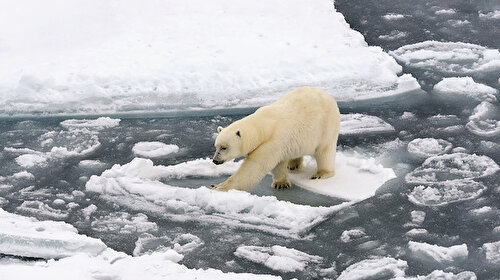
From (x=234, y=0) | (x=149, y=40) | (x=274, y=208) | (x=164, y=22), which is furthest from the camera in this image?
(x=234, y=0)

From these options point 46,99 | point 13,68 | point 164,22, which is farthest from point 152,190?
point 164,22

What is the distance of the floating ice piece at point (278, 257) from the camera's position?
6309 mm

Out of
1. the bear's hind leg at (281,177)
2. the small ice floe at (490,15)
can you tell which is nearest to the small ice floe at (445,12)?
the small ice floe at (490,15)

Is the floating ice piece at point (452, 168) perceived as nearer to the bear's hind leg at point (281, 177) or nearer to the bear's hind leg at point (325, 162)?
the bear's hind leg at point (325, 162)

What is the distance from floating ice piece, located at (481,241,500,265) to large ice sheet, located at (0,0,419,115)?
147 inches

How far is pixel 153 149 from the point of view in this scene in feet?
28.4

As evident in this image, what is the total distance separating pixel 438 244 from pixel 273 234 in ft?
4.18

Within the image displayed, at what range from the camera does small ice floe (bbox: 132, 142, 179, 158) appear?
27.9 feet

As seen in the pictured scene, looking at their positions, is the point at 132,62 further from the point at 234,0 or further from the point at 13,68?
the point at 234,0

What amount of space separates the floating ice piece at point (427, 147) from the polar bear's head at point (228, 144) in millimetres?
1982

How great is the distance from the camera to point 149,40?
454 inches

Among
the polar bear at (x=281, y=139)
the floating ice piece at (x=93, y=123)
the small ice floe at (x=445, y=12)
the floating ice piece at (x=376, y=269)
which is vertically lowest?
the floating ice piece at (x=93, y=123)

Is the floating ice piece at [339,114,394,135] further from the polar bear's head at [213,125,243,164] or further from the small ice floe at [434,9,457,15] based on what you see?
the small ice floe at [434,9,457,15]

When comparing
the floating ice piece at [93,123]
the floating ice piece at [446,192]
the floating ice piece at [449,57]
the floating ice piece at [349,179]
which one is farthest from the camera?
the floating ice piece at [449,57]
